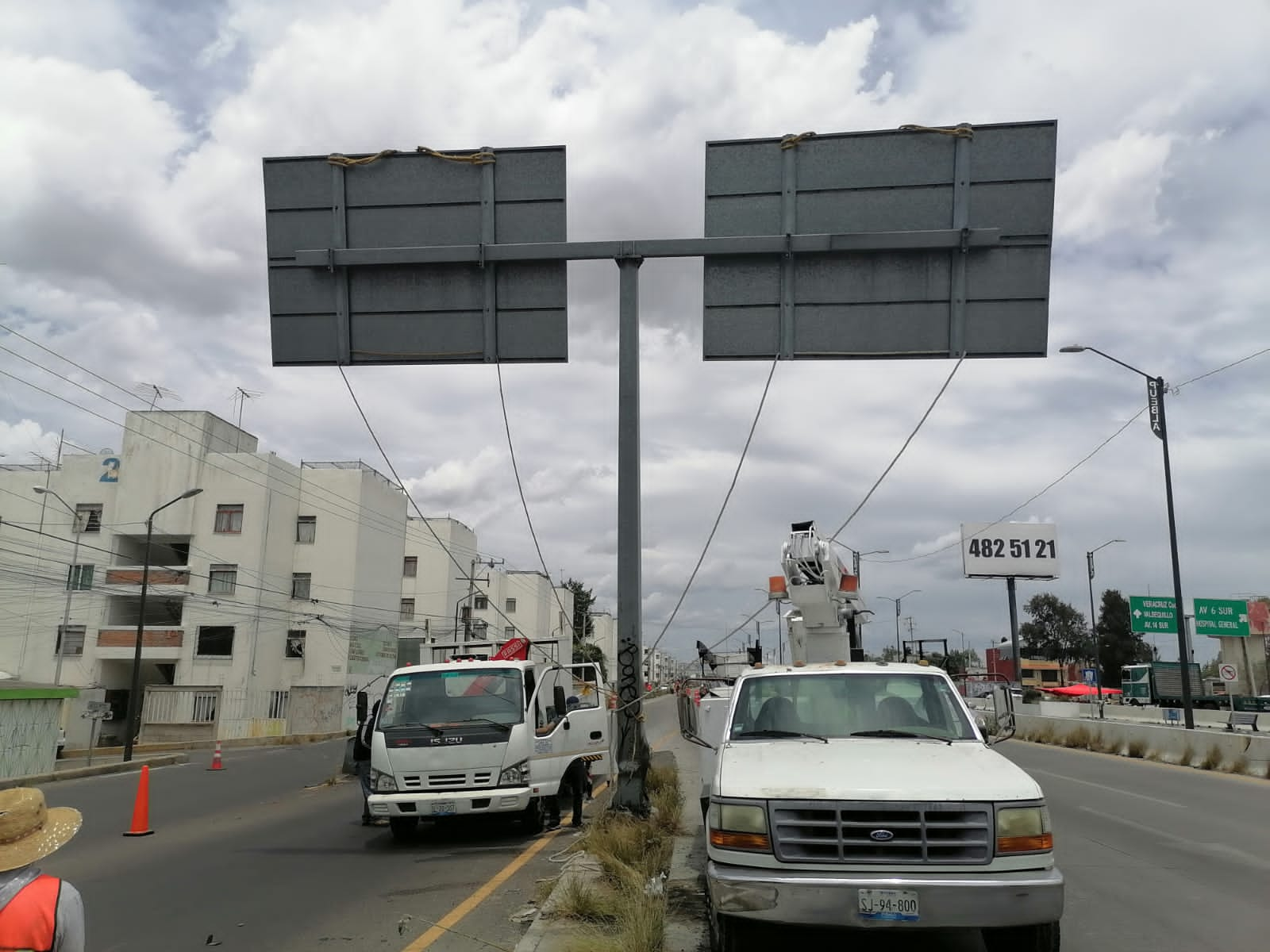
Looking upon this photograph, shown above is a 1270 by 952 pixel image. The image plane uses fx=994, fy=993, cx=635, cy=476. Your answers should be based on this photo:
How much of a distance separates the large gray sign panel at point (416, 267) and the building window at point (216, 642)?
38.2 metres

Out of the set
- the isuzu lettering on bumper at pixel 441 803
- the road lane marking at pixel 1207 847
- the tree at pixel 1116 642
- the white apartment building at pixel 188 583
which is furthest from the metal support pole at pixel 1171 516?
the tree at pixel 1116 642

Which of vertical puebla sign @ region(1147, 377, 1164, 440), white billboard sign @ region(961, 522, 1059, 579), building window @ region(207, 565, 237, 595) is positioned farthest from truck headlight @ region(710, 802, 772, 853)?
white billboard sign @ region(961, 522, 1059, 579)

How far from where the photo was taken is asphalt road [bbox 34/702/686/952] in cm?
714

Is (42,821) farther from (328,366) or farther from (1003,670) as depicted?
(1003,670)

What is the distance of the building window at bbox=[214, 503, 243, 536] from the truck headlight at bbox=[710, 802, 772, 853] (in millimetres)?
45741

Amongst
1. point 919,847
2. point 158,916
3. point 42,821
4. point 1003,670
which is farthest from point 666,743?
point 1003,670

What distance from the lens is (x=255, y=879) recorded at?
30.6 feet

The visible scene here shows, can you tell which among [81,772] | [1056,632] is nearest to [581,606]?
[1056,632]

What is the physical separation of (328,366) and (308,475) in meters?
42.4

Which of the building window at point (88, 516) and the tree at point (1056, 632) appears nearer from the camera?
the building window at point (88, 516)

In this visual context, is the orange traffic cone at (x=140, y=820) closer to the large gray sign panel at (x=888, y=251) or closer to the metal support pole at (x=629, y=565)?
the metal support pole at (x=629, y=565)

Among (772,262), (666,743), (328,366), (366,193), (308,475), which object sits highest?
(308,475)

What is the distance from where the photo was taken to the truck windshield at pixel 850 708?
6531mm

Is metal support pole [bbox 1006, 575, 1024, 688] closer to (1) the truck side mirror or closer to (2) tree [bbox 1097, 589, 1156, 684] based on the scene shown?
(2) tree [bbox 1097, 589, 1156, 684]
